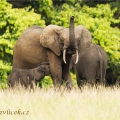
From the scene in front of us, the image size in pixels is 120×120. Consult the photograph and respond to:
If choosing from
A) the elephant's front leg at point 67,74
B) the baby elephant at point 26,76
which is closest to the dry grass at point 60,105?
the baby elephant at point 26,76

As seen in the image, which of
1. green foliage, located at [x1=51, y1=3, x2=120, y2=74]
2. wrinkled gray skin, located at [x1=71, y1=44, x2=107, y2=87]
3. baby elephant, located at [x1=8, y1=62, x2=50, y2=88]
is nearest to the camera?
baby elephant, located at [x1=8, y1=62, x2=50, y2=88]

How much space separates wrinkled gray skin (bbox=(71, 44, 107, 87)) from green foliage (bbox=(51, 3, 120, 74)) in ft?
27.9

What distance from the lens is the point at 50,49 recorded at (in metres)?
22.6

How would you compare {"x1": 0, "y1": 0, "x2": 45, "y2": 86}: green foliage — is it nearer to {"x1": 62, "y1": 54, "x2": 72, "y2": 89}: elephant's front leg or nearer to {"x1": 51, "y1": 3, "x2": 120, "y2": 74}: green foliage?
{"x1": 51, "y1": 3, "x2": 120, "y2": 74}: green foliage

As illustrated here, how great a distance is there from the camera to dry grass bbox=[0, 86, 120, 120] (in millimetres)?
15336

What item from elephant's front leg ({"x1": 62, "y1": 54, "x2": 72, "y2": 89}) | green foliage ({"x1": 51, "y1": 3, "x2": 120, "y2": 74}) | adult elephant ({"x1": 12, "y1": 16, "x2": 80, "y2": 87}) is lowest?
green foliage ({"x1": 51, "y1": 3, "x2": 120, "y2": 74})

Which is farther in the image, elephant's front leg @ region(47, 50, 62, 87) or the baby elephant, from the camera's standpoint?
elephant's front leg @ region(47, 50, 62, 87)

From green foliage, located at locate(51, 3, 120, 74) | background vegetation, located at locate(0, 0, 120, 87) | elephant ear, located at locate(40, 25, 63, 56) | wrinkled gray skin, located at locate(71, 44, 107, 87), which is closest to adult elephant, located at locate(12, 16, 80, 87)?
elephant ear, located at locate(40, 25, 63, 56)

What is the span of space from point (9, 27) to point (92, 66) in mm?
7431

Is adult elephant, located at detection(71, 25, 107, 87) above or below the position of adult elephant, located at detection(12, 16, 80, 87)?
below

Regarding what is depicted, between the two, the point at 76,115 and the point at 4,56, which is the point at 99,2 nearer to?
the point at 4,56

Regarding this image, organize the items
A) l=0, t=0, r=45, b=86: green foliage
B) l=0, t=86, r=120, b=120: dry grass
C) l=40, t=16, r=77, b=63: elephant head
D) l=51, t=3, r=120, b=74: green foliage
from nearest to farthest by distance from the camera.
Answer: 1. l=0, t=86, r=120, b=120: dry grass
2. l=40, t=16, r=77, b=63: elephant head
3. l=0, t=0, r=45, b=86: green foliage
4. l=51, t=3, r=120, b=74: green foliage

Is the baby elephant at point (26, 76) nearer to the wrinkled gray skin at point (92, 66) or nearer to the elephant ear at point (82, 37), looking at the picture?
the elephant ear at point (82, 37)

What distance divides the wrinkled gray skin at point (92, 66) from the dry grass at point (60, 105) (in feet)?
17.3
